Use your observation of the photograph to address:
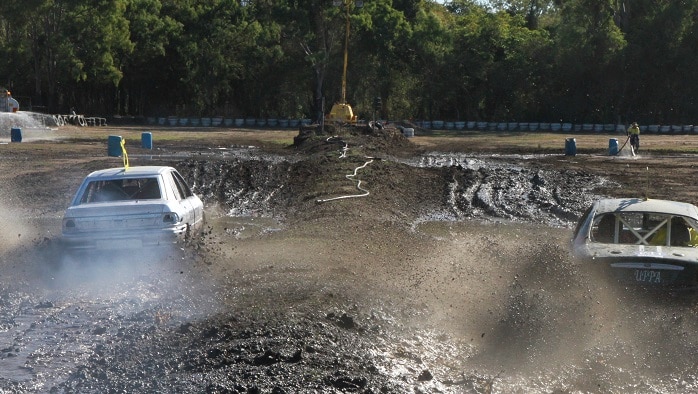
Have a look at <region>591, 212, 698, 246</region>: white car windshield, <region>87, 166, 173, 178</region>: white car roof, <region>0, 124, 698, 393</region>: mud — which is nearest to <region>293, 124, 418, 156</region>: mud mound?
<region>0, 124, 698, 393</region>: mud

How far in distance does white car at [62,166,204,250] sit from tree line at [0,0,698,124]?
52452mm

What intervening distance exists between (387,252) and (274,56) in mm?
60084

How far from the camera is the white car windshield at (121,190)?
14.4m

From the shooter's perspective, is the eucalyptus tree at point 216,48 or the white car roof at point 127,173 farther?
the eucalyptus tree at point 216,48

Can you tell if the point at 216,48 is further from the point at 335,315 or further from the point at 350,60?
the point at 335,315

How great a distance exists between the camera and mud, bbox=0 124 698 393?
8.52 m

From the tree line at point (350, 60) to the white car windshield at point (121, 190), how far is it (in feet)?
171

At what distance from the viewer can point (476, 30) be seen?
7456 cm

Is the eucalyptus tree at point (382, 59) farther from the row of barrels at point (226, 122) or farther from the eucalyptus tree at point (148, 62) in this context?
the eucalyptus tree at point (148, 62)

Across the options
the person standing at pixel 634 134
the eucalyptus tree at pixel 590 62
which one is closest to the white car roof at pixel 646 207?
the person standing at pixel 634 134

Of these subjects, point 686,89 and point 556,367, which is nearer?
point 556,367

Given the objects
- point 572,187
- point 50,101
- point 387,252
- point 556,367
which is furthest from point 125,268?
point 50,101

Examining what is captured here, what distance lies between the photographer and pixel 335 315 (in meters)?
10.1

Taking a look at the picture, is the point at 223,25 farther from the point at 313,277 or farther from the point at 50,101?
the point at 313,277
